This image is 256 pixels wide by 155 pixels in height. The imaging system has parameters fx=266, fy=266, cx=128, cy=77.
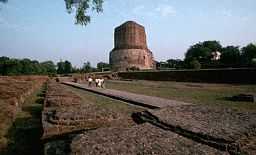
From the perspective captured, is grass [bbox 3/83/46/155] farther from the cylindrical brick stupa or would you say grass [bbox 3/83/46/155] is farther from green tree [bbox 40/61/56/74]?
green tree [bbox 40/61/56/74]

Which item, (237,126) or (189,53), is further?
(189,53)

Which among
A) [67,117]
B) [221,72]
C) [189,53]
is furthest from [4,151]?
[189,53]

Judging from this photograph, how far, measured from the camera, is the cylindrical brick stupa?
46844mm

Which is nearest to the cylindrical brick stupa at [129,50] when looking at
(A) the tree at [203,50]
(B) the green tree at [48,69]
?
(A) the tree at [203,50]

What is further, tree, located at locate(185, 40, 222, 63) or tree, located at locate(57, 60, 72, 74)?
tree, located at locate(57, 60, 72, 74)

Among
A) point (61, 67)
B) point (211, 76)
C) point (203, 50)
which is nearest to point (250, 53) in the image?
point (203, 50)

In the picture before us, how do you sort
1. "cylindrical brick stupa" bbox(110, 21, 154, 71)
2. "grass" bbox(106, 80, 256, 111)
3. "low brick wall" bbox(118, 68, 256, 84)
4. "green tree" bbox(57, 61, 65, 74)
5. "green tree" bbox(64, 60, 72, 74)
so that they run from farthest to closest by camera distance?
1. "green tree" bbox(57, 61, 65, 74)
2. "green tree" bbox(64, 60, 72, 74)
3. "cylindrical brick stupa" bbox(110, 21, 154, 71)
4. "low brick wall" bbox(118, 68, 256, 84)
5. "grass" bbox(106, 80, 256, 111)

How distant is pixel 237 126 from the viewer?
8.84ft

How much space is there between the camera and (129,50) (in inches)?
1847

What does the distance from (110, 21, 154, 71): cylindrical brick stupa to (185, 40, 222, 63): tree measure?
448 inches

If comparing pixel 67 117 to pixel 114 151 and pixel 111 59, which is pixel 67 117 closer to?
pixel 114 151

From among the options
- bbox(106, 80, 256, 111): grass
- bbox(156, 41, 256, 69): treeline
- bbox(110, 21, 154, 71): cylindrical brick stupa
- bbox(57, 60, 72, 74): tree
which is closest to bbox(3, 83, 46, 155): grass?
bbox(106, 80, 256, 111): grass

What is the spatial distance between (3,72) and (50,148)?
5477 centimetres

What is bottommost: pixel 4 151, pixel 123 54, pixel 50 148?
pixel 4 151
